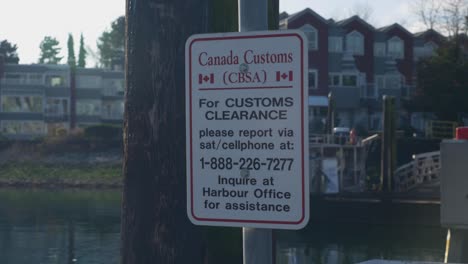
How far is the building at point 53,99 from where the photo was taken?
73.0 metres

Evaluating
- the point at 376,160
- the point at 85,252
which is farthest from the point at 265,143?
the point at 376,160

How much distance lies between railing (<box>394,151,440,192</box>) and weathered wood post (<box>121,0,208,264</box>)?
32.4 m

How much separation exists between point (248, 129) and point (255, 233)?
0.39 metres

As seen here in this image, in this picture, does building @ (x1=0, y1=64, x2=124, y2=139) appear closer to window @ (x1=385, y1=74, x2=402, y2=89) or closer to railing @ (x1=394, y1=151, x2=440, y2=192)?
window @ (x1=385, y1=74, x2=402, y2=89)

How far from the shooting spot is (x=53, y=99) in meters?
74.8

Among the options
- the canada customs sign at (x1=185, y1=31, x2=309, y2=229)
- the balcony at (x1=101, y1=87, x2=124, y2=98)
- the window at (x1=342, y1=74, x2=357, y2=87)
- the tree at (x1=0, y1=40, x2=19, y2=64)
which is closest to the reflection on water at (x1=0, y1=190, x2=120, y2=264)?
the canada customs sign at (x1=185, y1=31, x2=309, y2=229)

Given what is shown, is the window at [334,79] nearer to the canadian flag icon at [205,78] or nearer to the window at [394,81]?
the window at [394,81]

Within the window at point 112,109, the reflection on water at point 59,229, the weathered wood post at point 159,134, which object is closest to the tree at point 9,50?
the window at point 112,109

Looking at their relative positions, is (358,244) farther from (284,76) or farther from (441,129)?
(441,129)

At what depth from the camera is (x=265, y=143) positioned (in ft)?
10.3

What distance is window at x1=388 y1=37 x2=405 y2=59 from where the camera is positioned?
219 ft

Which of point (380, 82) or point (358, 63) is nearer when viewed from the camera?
point (358, 63)

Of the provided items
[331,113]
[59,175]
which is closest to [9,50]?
[59,175]

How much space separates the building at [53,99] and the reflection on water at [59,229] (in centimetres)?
2980
